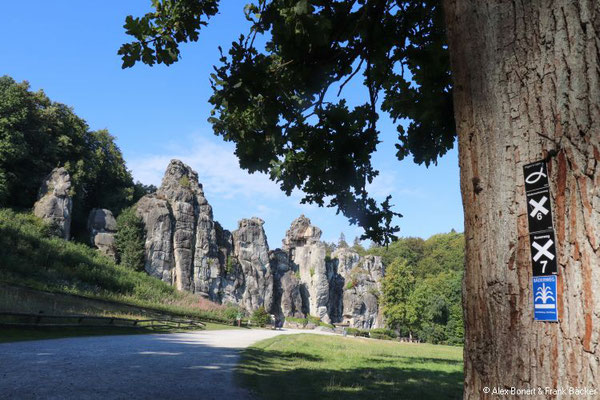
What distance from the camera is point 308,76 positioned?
21.7 feet

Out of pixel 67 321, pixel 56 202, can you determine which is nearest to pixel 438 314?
pixel 56 202

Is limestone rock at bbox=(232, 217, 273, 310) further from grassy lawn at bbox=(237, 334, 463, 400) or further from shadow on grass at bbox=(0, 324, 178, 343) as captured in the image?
grassy lawn at bbox=(237, 334, 463, 400)

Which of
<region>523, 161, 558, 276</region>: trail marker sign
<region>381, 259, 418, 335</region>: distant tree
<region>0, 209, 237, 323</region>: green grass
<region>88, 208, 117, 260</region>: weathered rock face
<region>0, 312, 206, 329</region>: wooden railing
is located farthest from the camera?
<region>381, 259, 418, 335</region>: distant tree

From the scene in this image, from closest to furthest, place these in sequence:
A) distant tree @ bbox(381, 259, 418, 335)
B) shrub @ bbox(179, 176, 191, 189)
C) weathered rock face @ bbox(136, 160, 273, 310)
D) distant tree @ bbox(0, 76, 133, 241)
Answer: distant tree @ bbox(0, 76, 133, 241)
weathered rock face @ bbox(136, 160, 273, 310)
shrub @ bbox(179, 176, 191, 189)
distant tree @ bbox(381, 259, 418, 335)

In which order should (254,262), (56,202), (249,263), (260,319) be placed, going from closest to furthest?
(56,202), (260,319), (249,263), (254,262)

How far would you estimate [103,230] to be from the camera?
45938 millimetres

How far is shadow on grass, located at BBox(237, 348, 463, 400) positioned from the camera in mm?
7430

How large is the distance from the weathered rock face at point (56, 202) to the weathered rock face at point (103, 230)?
372 centimetres

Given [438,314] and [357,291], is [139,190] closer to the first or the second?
[357,291]

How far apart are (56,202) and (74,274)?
42.7ft

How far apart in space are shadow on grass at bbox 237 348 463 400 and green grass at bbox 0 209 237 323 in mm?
19695

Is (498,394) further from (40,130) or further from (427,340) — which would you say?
(427,340)

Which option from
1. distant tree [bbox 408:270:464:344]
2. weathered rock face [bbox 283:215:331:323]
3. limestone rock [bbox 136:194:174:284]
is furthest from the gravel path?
weathered rock face [bbox 283:215:331:323]

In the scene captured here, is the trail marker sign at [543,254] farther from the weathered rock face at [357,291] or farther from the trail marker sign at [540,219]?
the weathered rock face at [357,291]
